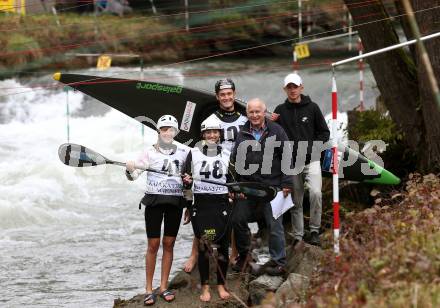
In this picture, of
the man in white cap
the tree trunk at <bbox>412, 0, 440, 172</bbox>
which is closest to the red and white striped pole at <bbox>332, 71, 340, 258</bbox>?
the man in white cap

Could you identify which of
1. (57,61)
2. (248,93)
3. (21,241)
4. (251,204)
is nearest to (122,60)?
(57,61)

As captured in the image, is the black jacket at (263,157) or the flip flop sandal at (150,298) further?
the black jacket at (263,157)

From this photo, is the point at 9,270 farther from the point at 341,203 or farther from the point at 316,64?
the point at 316,64

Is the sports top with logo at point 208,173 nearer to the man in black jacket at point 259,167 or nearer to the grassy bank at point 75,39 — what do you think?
the man in black jacket at point 259,167

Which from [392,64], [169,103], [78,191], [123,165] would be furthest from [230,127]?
[78,191]

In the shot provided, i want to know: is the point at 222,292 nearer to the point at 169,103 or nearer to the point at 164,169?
the point at 164,169

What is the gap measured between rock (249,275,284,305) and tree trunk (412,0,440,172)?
2663 mm

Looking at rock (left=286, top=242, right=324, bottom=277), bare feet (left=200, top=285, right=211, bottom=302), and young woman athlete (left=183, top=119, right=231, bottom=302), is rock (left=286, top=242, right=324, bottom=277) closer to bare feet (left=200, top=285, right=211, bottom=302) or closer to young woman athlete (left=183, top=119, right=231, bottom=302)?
young woman athlete (left=183, top=119, right=231, bottom=302)

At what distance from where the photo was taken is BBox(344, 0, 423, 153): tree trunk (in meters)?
9.97

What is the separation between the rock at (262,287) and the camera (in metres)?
7.36

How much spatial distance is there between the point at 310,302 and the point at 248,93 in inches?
607

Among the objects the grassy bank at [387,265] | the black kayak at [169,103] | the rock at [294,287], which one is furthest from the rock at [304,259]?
the black kayak at [169,103]

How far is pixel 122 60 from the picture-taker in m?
23.3

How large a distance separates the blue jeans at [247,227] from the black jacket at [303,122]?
718 mm
